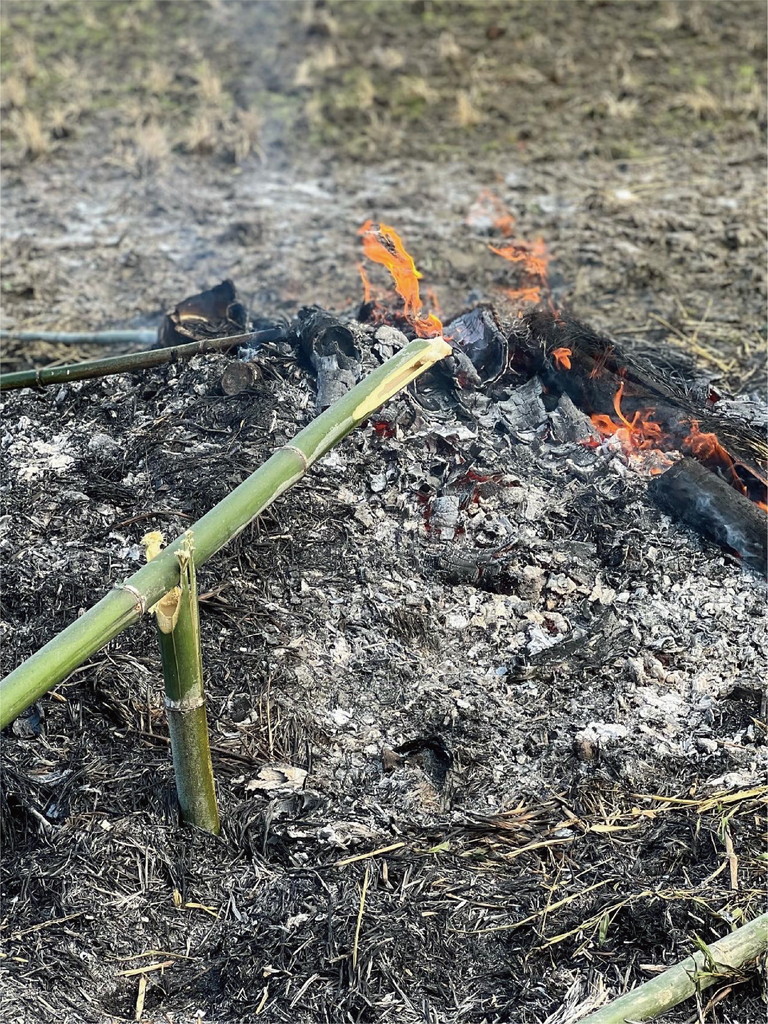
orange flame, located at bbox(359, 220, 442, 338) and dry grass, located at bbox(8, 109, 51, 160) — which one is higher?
orange flame, located at bbox(359, 220, 442, 338)

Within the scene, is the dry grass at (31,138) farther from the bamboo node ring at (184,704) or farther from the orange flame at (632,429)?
the bamboo node ring at (184,704)

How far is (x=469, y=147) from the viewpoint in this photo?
8.55 meters

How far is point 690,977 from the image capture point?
2.57 m

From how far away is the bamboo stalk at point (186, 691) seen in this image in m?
2.56

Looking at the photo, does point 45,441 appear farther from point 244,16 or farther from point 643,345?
point 244,16

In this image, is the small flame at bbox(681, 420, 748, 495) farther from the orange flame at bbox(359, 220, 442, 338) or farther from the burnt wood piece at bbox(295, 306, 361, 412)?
the burnt wood piece at bbox(295, 306, 361, 412)

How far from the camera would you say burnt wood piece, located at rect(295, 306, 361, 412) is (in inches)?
158

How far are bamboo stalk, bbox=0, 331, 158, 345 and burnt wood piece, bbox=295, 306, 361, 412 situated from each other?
4.53 feet

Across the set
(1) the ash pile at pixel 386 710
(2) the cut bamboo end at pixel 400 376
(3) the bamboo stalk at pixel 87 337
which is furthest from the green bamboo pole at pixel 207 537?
(3) the bamboo stalk at pixel 87 337

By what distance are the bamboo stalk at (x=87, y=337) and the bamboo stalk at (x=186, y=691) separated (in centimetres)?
289

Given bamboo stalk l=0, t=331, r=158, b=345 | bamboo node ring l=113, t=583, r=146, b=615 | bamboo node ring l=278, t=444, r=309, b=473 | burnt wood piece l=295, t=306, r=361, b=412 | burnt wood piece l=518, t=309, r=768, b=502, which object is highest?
bamboo node ring l=278, t=444, r=309, b=473

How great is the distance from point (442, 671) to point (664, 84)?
7568 mm

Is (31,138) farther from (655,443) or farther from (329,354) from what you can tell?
(655,443)

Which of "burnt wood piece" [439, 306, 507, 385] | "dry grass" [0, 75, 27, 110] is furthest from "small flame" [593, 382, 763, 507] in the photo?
"dry grass" [0, 75, 27, 110]
